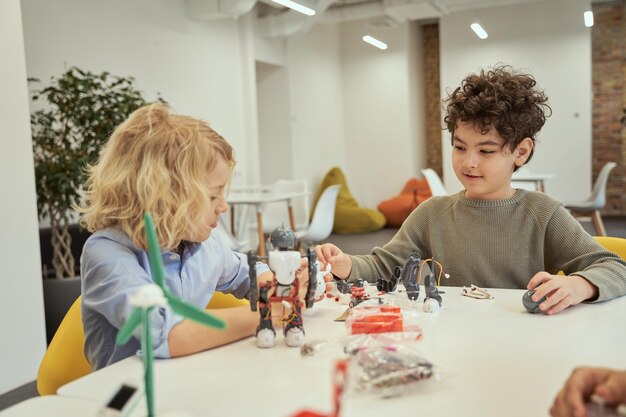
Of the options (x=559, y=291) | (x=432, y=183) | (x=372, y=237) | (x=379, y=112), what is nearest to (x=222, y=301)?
(x=559, y=291)

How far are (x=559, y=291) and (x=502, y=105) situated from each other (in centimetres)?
70

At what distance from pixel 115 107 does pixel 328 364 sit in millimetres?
3459

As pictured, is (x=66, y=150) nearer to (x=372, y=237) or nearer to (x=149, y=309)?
(x=149, y=309)

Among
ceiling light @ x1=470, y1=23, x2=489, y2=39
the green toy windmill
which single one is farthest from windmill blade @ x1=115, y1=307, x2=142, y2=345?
ceiling light @ x1=470, y1=23, x2=489, y2=39

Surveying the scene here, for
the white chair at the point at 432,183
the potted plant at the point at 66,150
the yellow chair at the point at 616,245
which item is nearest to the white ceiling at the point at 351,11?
the white chair at the point at 432,183

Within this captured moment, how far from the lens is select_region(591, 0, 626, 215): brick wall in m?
9.41

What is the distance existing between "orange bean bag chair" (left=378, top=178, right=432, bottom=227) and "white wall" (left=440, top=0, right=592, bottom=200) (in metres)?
0.51

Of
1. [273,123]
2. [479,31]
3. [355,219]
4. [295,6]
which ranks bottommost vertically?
[355,219]

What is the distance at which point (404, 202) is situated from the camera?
9.20 meters

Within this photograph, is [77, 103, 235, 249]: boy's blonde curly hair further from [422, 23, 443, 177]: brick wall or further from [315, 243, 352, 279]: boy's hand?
[422, 23, 443, 177]: brick wall

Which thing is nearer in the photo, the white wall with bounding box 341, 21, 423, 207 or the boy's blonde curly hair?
the boy's blonde curly hair

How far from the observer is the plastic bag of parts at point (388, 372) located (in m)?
0.91

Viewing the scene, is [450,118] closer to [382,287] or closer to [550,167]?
[382,287]

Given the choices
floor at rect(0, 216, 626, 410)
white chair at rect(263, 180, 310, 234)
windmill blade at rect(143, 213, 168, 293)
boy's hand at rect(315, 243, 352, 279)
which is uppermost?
windmill blade at rect(143, 213, 168, 293)
